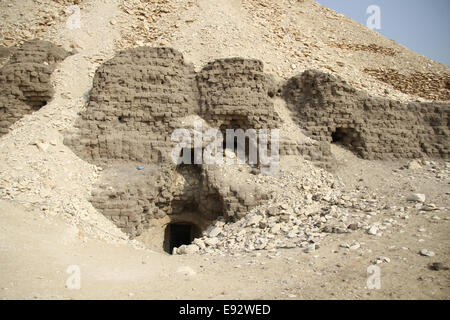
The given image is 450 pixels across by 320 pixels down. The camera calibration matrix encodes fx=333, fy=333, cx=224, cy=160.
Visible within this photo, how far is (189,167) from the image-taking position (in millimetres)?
8797

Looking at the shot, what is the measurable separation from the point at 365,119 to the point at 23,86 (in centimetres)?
953

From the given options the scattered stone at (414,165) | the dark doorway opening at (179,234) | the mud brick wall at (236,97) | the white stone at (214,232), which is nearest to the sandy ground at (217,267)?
the white stone at (214,232)

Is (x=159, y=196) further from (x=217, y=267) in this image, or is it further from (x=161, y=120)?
(x=217, y=267)

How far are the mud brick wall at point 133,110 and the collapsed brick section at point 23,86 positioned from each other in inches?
67.7

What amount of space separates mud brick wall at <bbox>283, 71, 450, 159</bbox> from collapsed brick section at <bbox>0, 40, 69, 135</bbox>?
22.5 feet

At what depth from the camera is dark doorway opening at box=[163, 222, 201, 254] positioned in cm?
908

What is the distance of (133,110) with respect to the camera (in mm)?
8516

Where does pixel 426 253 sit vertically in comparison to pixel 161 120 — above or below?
below

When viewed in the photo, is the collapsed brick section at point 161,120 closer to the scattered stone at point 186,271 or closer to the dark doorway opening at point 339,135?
the dark doorway opening at point 339,135

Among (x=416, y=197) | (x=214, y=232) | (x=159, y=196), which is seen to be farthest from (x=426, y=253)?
(x=159, y=196)

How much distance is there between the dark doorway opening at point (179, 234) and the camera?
29.8 ft

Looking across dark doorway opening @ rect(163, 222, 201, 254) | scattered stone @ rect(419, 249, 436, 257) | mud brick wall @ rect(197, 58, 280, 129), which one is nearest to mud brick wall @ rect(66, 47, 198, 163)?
mud brick wall @ rect(197, 58, 280, 129)
